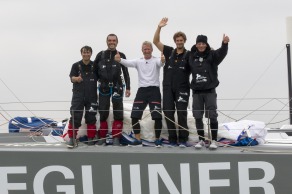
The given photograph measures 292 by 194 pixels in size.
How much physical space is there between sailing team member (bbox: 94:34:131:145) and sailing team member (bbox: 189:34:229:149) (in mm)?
906

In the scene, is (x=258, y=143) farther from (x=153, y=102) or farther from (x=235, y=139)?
(x=153, y=102)

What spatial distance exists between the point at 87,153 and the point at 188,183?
3.80 feet

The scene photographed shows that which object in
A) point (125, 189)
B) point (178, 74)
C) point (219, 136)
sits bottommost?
point (125, 189)

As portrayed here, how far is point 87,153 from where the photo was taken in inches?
280

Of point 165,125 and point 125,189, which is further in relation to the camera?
point 165,125

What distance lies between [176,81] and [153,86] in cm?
28

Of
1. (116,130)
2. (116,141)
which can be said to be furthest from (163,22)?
(116,141)

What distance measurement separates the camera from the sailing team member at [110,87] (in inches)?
294

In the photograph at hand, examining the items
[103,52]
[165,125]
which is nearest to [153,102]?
[165,125]

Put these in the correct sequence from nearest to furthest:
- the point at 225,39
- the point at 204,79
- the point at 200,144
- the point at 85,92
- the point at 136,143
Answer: the point at 225,39 → the point at 204,79 → the point at 200,144 → the point at 136,143 → the point at 85,92

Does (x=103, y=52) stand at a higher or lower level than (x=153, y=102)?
higher

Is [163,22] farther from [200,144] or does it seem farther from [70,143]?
[70,143]

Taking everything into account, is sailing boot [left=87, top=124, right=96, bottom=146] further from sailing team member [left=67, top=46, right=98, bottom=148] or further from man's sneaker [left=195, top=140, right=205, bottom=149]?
man's sneaker [left=195, top=140, right=205, bottom=149]

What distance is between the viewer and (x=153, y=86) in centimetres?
731
